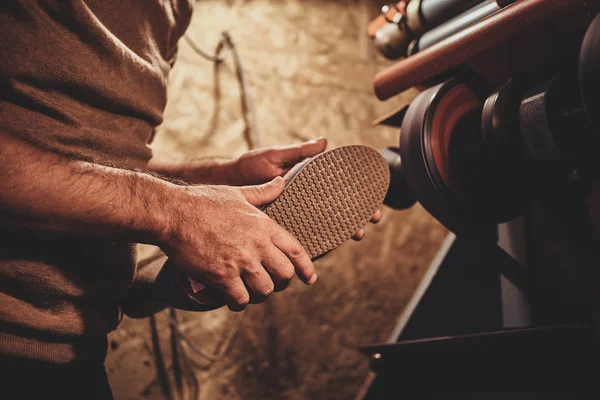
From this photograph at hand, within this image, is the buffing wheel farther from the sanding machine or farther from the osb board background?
the osb board background

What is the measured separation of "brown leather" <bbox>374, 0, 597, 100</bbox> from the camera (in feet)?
1.70

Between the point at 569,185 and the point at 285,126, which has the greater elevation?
the point at 569,185

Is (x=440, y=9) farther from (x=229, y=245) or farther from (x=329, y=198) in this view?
(x=229, y=245)

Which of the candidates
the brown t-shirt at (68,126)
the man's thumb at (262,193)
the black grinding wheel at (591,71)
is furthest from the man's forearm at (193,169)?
the black grinding wheel at (591,71)

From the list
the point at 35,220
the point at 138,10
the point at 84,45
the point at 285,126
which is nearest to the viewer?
the point at 35,220

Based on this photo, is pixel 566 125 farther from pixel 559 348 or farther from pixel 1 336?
pixel 1 336

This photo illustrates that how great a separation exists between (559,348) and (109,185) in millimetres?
649

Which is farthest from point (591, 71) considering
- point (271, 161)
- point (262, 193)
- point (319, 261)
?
point (319, 261)

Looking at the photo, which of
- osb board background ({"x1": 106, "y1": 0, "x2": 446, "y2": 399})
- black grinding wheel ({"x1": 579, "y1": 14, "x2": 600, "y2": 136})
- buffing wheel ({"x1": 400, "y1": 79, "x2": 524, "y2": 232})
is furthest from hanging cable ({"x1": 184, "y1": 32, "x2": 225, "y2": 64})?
black grinding wheel ({"x1": 579, "y1": 14, "x2": 600, "y2": 136})

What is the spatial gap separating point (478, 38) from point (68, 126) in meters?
0.65

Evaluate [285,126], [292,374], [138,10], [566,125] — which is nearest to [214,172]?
[138,10]

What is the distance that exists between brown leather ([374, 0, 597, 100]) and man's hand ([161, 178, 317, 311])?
1.30ft

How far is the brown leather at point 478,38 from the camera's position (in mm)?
518

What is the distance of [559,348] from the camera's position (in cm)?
54
